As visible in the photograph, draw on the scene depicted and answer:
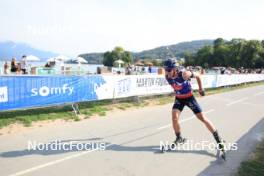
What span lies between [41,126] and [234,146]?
16.9ft

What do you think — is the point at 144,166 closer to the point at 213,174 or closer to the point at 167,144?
the point at 213,174

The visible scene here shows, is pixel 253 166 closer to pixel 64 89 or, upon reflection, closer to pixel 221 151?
pixel 221 151

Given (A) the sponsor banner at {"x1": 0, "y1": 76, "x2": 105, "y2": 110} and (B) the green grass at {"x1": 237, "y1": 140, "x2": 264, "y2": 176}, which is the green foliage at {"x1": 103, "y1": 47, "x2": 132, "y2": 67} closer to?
(A) the sponsor banner at {"x1": 0, "y1": 76, "x2": 105, "y2": 110}

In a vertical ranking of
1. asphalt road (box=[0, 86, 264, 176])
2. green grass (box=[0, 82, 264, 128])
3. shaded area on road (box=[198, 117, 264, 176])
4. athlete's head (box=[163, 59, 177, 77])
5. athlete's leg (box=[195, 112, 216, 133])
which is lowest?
shaded area on road (box=[198, 117, 264, 176])

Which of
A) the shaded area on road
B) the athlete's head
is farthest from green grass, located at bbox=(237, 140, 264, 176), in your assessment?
the athlete's head

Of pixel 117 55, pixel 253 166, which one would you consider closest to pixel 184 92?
pixel 253 166

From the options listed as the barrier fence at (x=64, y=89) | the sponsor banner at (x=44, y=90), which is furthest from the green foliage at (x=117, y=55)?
the sponsor banner at (x=44, y=90)

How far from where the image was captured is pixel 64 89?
1102cm

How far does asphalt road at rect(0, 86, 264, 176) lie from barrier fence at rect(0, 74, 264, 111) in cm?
135

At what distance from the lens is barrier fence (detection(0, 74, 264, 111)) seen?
369 inches

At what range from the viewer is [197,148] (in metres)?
7.23

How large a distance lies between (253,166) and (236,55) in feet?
323

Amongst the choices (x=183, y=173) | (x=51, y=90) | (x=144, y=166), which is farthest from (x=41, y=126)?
(x=183, y=173)

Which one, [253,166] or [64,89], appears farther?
[64,89]
